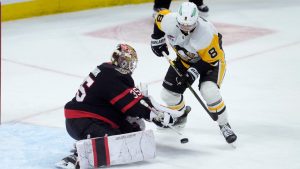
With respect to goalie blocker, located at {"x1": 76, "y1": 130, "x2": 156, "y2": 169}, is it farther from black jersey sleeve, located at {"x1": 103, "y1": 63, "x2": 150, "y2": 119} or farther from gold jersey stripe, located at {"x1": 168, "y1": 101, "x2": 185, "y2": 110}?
gold jersey stripe, located at {"x1": 168, "y1": 101, "x2": 185, "y2": 110}

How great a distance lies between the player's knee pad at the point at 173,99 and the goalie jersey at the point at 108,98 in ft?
1.85

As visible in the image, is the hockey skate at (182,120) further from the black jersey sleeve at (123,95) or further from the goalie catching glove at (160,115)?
the black jersey sleeve at (123,95)

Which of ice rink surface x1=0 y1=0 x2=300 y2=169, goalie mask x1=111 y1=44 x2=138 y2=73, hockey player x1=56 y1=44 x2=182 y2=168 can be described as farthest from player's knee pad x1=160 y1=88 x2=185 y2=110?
goalie mask x1=111 y1=44 x2=138 y2=73

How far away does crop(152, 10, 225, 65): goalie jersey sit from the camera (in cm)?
373

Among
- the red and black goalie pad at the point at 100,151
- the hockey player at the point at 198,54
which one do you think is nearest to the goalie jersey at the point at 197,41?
the hockey player at the point at 198,54

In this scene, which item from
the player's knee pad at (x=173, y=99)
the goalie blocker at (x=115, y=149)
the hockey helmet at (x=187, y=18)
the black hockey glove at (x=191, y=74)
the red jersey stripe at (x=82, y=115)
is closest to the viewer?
the goalie blocker at (x=115, y=149)

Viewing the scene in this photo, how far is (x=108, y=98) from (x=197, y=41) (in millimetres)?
605

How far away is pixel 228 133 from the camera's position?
12.6ft

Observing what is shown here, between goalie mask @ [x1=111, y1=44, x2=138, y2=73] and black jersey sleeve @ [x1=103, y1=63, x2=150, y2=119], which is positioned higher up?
goalie mask @ [x1=111, y1=44, x2=138, y2=73]

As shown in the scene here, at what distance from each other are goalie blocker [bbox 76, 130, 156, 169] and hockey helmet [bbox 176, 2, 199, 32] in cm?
61

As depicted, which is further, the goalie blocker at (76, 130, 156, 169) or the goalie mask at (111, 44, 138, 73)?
the goalie mask at (111, 44, 138, 73)

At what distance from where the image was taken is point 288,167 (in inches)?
138

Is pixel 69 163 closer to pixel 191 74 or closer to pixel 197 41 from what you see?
pixel 191 74

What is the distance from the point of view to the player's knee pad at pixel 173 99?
4.09 meters
